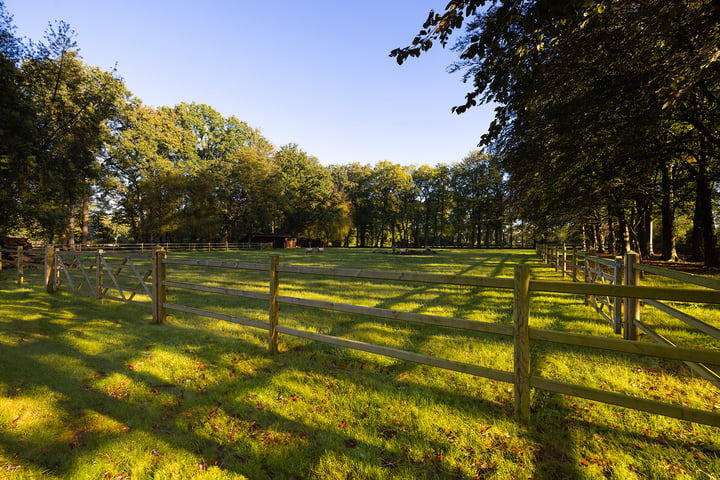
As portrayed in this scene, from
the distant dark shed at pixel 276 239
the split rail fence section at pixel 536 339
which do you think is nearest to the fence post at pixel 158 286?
the split rail fence section at pixel 536 339

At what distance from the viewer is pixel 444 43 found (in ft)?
12.9

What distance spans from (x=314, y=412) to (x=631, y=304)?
18.4 ft

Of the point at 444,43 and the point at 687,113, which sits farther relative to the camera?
the point at 687,113

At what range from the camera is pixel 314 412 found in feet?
10.7

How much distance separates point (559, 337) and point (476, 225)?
6792 cm

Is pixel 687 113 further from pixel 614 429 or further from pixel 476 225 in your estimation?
pixel 476 225

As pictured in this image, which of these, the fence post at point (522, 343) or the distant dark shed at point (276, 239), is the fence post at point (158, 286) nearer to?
the fence post at point (522, 343)

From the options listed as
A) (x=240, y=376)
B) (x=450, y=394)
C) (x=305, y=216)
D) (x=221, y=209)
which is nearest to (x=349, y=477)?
(x=450, y=394)

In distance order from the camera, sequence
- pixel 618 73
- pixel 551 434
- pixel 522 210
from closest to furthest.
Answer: pixel 551 434, pixel 618 73, pixel 522 210

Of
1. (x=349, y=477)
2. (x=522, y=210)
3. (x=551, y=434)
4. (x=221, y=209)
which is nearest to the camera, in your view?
(x=349, y=477)

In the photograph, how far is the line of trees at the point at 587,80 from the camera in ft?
12.3

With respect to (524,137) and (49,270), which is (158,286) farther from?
(524,137)

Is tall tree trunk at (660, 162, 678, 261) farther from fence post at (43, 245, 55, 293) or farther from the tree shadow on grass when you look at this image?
fence post at (43, 245, 55, 293)

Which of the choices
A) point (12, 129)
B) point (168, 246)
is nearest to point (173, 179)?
point (168, 246)
